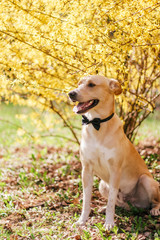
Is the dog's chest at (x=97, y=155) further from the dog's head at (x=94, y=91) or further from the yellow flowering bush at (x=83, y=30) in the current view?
the yellow flowering bush at (x=83, y=30)

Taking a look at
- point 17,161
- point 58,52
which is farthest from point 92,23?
point 17,161

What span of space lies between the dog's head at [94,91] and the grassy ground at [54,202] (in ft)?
4.10

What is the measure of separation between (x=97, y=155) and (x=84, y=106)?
526mm

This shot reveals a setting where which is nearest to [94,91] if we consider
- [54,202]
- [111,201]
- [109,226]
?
[111,201]

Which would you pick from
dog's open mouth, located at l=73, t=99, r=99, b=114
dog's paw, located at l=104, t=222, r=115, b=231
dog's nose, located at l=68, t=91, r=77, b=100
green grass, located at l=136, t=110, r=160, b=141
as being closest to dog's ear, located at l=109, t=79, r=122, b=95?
dog's open mouth, located at l=73, t=99, r=99, b=114

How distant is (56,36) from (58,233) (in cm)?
209

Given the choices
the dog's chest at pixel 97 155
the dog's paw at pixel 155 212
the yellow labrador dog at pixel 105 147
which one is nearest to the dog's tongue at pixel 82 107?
the yellow labrador dog at pixel 105 147

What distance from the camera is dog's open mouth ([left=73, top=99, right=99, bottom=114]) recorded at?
9.71 feet

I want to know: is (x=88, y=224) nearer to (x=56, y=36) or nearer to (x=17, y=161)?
(x=56, y=36)

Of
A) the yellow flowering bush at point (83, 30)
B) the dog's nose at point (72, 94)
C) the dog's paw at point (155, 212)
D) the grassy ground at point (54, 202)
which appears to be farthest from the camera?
the dog's paw at point (155, 212)

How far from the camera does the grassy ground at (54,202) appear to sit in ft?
10.4

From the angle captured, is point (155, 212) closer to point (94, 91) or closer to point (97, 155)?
point (97, 155)

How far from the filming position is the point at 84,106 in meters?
3.03

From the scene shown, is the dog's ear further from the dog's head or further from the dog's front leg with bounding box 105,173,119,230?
the dog's front leg with bounding box 105,173,119,230
